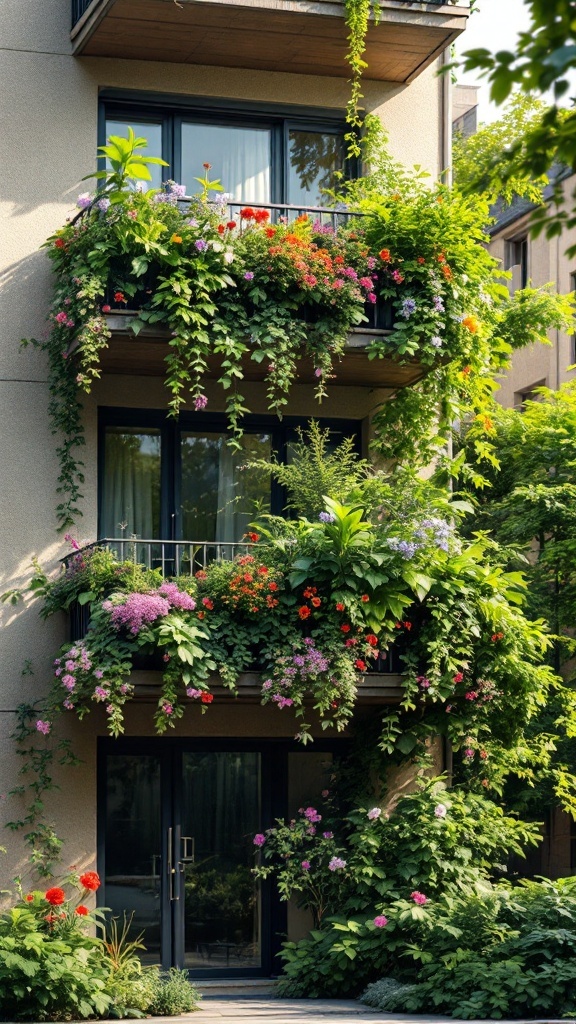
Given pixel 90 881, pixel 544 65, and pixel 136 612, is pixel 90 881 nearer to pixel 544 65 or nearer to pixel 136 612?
pixel 136 612

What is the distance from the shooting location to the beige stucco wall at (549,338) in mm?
31344

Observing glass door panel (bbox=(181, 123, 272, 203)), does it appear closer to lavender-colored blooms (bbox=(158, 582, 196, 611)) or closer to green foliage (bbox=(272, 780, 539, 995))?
lavender-colored blooms (bbox=(158, 582, 196, 611))

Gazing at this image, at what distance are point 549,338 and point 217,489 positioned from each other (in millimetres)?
16020

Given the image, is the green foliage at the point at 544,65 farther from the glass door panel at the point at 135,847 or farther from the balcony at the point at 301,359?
the glass door panel at the point at 135,847

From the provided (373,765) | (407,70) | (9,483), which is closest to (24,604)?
(9,483)

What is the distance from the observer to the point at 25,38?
15.9m

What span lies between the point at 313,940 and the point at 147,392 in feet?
19.3

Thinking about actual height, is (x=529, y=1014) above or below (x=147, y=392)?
below

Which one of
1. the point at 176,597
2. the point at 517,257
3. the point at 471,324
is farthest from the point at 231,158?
the point at 517,257

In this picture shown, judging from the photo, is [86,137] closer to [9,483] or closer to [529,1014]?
[9,483]

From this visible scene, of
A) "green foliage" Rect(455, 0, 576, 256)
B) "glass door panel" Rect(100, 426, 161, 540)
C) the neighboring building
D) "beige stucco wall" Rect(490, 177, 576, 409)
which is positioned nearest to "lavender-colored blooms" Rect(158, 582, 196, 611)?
the neighboring building

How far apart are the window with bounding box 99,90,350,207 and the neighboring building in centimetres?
2

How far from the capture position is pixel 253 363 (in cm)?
1570

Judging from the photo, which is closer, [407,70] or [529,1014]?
[529,1014]
